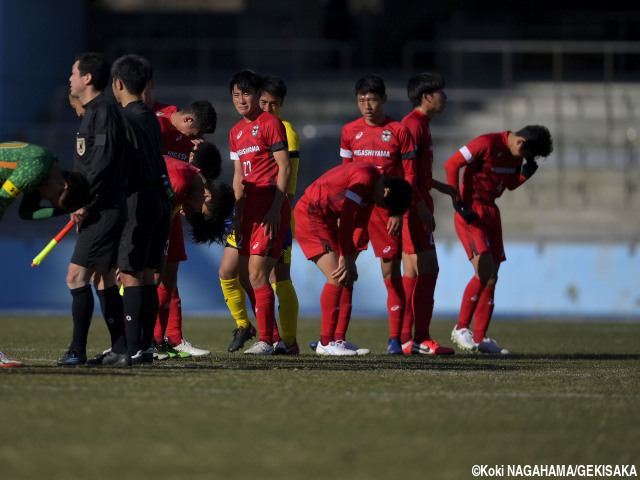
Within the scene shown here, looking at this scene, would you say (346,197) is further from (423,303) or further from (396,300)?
(423,303)

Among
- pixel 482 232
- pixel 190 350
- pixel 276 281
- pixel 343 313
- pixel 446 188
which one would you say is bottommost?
pixel 190 350

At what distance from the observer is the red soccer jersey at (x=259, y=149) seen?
324 inches

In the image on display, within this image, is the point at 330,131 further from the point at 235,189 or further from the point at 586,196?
the point at 235,189

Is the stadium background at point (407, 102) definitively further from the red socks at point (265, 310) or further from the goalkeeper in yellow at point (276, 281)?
the red socks at point (265, 310)

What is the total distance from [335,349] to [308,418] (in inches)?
145

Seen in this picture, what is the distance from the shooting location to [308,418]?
177 inches

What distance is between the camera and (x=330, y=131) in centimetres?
2038

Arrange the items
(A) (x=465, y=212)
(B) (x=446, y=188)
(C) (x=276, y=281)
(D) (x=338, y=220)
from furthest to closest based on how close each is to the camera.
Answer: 1. (A) (x=465, y=212)
2. (B) (x=446, y=188)
3. (C) (x=276, y=281)
4. (D) (x=338, y=220)

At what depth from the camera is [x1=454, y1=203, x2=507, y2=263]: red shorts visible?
9.40 metres

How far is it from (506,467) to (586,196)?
1676 centimetres

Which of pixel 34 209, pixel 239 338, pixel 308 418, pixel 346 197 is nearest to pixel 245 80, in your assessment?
pixel 346 197

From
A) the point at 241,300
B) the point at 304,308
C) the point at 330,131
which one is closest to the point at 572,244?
the point at 304,308

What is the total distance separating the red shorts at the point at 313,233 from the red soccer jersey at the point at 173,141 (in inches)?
39.5

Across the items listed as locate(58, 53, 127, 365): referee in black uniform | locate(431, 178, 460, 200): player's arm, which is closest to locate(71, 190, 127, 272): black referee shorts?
locate(58, 53, 127, 365): referee in black uniform
